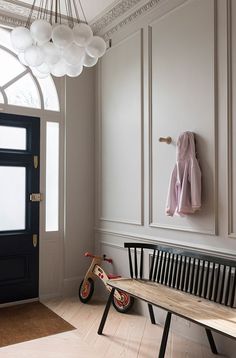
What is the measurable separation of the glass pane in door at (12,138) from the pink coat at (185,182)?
1.86 m

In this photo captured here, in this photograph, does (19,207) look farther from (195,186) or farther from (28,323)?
(195,186)

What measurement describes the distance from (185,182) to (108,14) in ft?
7.24

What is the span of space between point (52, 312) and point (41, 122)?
2111mm

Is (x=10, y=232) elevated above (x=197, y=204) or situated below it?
below

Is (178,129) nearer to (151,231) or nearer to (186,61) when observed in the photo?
(186,61)

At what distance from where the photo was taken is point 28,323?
3291 mm

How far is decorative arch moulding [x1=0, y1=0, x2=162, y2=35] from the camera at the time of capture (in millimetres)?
3574

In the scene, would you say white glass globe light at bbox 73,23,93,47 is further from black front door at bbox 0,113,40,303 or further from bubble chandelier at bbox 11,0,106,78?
black front door at bbox 0,113,40,303

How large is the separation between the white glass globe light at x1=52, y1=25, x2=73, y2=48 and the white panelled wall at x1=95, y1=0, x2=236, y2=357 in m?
1.26

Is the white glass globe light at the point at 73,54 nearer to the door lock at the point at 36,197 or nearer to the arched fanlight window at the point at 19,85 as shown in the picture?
the arched fanlight window at the point at 19,85

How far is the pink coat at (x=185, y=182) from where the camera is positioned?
2.81 metres

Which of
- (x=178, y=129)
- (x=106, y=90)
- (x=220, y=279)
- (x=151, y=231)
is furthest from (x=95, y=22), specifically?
(x=220, y=279)

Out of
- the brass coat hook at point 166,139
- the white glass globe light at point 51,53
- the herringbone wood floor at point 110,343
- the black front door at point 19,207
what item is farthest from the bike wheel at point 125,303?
the white glass globe light at point 51,53

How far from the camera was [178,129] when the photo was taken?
3.14 m
